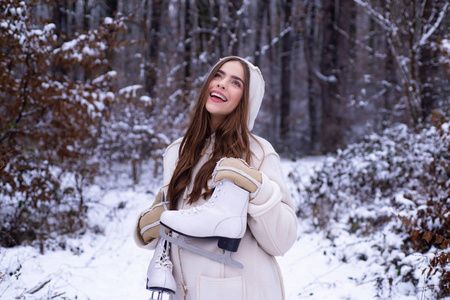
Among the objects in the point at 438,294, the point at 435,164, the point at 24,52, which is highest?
the point at 24,52

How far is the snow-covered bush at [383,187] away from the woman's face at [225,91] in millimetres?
2985

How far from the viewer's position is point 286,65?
15.4 metres

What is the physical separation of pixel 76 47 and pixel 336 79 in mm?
7509

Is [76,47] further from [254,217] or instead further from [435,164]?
[435,164]

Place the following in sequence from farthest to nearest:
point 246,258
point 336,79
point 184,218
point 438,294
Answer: point 336,79 → point 438,294 → point 246,258 → point 184,218

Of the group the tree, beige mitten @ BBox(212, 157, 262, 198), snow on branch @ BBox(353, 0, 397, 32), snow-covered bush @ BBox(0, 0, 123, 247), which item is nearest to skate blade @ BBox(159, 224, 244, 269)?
beige mitten @ BBox(212, 157, 262, 198)

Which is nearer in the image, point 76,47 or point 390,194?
point 76,47

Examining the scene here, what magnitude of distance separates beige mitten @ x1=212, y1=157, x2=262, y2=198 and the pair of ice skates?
0.02m

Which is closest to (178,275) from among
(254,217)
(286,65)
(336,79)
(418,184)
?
(254,217)

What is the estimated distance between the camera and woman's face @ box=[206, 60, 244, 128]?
2039 mm

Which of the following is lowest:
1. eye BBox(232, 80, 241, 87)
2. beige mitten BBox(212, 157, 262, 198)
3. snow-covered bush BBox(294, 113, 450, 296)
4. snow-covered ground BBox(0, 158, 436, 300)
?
snow-covered ground BBox(0, 158, 436, 300)

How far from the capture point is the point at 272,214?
5.71 ft

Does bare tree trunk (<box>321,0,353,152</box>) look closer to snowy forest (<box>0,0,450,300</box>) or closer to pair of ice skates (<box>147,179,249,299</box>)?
snowy forest (<box>0,0,450,300</box>)

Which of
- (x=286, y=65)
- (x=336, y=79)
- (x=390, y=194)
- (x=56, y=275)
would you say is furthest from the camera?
(x=286, y=65)
